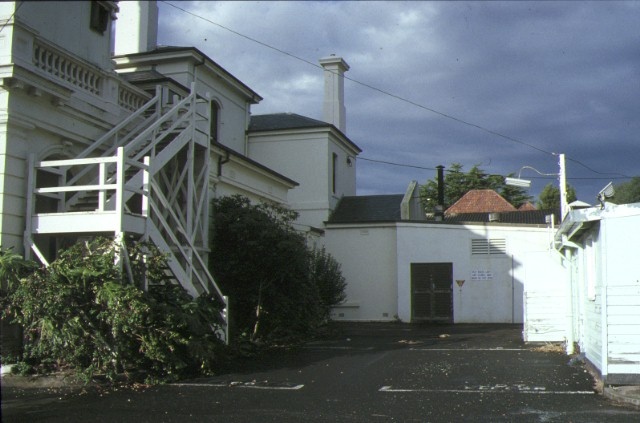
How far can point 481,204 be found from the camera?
180 feet

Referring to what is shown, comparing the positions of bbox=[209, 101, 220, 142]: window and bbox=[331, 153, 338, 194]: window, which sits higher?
bbox=[209, 101, 220, 142]: window

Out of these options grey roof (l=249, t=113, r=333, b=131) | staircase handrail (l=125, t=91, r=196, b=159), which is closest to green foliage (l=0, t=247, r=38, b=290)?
staircase handrail (l=125, t=91, r=196, b=159)

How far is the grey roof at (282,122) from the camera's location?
2984 cm

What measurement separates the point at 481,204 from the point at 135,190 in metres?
46.0

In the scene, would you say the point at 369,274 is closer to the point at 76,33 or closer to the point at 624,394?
the point at 76,33

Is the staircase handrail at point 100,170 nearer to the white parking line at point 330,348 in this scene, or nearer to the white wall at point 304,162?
the white parking line at point 330,348

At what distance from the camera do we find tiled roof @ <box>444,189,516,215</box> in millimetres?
53969

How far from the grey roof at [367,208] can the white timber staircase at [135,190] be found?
508 inches

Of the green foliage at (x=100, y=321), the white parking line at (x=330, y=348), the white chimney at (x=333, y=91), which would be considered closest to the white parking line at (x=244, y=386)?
the green foliage at (x=100, y=321)

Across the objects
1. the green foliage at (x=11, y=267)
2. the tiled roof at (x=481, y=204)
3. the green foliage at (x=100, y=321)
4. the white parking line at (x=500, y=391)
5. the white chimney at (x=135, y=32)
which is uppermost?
the white chimney at (x=135, y=32)

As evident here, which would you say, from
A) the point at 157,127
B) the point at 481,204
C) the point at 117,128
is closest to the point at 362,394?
the point at 157,127

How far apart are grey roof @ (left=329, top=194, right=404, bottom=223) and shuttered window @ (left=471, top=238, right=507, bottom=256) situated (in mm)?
4116

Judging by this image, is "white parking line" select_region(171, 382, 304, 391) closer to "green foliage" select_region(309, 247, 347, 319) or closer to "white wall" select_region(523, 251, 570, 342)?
"white wall" select_region(523, 251, 570, 342)

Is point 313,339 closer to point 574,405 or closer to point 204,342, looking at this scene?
point 204,342
